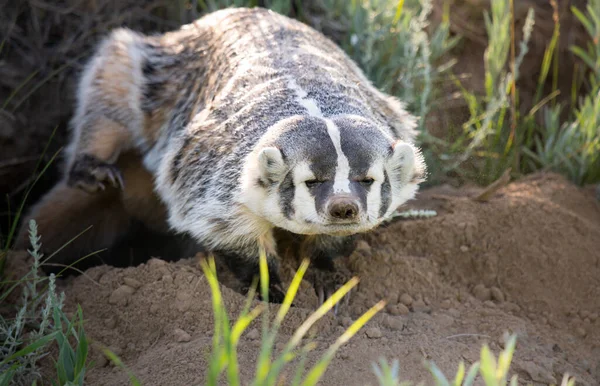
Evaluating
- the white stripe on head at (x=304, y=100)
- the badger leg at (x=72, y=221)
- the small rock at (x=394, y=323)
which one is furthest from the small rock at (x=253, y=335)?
the badger leg at (x=72, y=221)

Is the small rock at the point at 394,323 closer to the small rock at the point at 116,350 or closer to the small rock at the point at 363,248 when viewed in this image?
the small rock at the point at 363,248

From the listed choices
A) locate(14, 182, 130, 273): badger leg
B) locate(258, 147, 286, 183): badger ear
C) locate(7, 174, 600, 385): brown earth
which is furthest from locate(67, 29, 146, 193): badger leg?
locate(258, 147, 286, 183): badger ear

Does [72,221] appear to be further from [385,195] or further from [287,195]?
[385,195]

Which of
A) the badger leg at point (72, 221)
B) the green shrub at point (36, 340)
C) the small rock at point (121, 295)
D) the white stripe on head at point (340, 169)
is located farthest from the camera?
the badger leg at point (72, 221)

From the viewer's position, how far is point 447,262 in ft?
8.23

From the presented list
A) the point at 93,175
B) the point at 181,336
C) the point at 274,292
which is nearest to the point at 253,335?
the point at 181,336

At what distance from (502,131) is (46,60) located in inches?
81.2

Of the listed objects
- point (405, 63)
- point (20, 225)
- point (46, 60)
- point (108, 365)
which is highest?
point (405, 63)

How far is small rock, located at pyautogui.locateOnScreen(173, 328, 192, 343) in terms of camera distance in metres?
2.05

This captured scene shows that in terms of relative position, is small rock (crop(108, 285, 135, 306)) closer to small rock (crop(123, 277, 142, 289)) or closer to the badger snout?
small rock (crop(123, 277, 142, 289))

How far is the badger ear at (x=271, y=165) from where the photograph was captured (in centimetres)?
195

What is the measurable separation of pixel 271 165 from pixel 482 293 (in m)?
0.87

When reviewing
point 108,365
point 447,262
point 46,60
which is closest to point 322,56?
point 447,262

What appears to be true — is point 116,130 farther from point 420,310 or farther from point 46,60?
point 420,310
